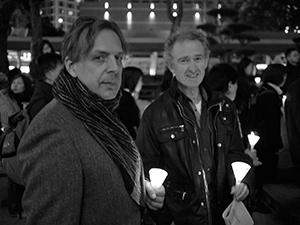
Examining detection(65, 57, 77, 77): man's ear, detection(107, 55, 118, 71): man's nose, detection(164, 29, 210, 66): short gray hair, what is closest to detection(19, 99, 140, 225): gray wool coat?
detection(65, 57, 77, 77): man's ear

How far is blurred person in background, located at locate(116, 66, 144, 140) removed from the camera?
4711mm

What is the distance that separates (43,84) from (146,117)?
1.45 metres

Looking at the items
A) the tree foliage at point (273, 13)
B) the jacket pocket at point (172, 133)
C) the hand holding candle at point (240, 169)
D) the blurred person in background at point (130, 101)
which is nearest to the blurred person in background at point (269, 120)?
the blurred person in background at point (130, 101)

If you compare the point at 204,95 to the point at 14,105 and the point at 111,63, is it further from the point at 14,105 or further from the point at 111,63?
the point at 14,105

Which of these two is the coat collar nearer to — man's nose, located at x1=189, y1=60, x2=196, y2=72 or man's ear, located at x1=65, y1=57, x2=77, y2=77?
man's nose, located at x1=189, y1=60, x2=196, y2=72

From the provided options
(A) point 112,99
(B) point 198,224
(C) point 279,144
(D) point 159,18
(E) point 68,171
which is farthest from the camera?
(D) point 159,18

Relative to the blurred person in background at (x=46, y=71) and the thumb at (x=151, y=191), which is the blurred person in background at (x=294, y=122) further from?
the blurred person in background at (x=46, y=71)

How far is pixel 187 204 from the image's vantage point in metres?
2.38

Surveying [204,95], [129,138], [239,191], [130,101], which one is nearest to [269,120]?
[130,101]

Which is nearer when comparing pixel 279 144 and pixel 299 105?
pixel 299 105

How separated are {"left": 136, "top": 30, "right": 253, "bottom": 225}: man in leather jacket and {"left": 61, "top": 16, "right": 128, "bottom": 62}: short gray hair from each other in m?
1.02

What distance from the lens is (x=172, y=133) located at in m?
2.42

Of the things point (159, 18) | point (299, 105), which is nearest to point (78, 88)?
point (299, 105)

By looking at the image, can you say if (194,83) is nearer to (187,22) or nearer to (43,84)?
(43,84)
